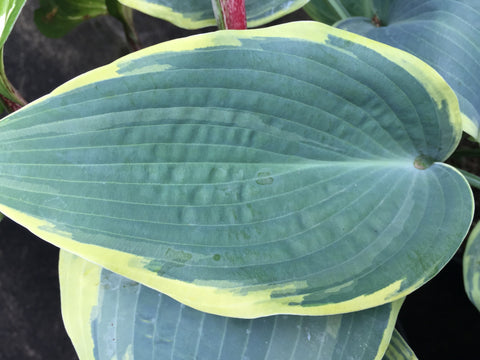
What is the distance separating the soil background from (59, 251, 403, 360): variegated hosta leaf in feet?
1.12

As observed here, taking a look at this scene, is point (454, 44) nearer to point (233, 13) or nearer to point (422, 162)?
point (422, 162)

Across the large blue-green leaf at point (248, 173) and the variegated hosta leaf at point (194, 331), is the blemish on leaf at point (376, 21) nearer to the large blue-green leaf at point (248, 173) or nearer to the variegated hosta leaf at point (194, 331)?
the large blue-green leaf at point (248, 173)

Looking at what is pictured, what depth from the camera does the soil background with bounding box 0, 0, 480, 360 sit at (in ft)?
2.43

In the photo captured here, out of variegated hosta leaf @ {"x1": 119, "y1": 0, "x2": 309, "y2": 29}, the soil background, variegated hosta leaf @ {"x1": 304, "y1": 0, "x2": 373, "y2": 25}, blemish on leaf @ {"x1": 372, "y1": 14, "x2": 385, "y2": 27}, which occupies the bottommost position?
the soil background

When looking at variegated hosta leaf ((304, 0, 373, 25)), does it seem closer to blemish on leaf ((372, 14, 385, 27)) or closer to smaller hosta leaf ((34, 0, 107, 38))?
blemish on leaf ((372, 14, 385, 27))

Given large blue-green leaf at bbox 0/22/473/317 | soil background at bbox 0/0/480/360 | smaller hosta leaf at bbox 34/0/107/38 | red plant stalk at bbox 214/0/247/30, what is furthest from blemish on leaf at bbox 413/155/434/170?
smaller hosta leaf at bbox 34/0/107/38

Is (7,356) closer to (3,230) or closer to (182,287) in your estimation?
(3,230)

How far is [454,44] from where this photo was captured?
49 cm

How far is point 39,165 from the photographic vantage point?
1.18ft

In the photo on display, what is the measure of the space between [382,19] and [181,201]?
1.42 feet

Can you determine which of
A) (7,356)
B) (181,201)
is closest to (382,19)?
(181,201)

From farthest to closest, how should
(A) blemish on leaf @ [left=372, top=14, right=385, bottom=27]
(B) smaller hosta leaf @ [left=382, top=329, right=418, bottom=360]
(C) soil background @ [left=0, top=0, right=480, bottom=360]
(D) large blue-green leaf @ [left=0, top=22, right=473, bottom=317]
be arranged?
(C) soil background @ [left=0, top=0, right=480, bottom=360] → (A) blemish on leaf @ [left=372, top=14, right=385, bottom=27] → (B) smaller hosta leaf @ [left=382, top=329, right=418, bottom=360] → (D) large blue-green leaf @ [left=0, top=22, right=473, bottom=317]

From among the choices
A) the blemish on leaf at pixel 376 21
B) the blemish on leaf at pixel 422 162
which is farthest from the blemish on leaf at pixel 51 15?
the blemish on leaf at pixel 422 162

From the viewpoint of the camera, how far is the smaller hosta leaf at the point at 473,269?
484mm
